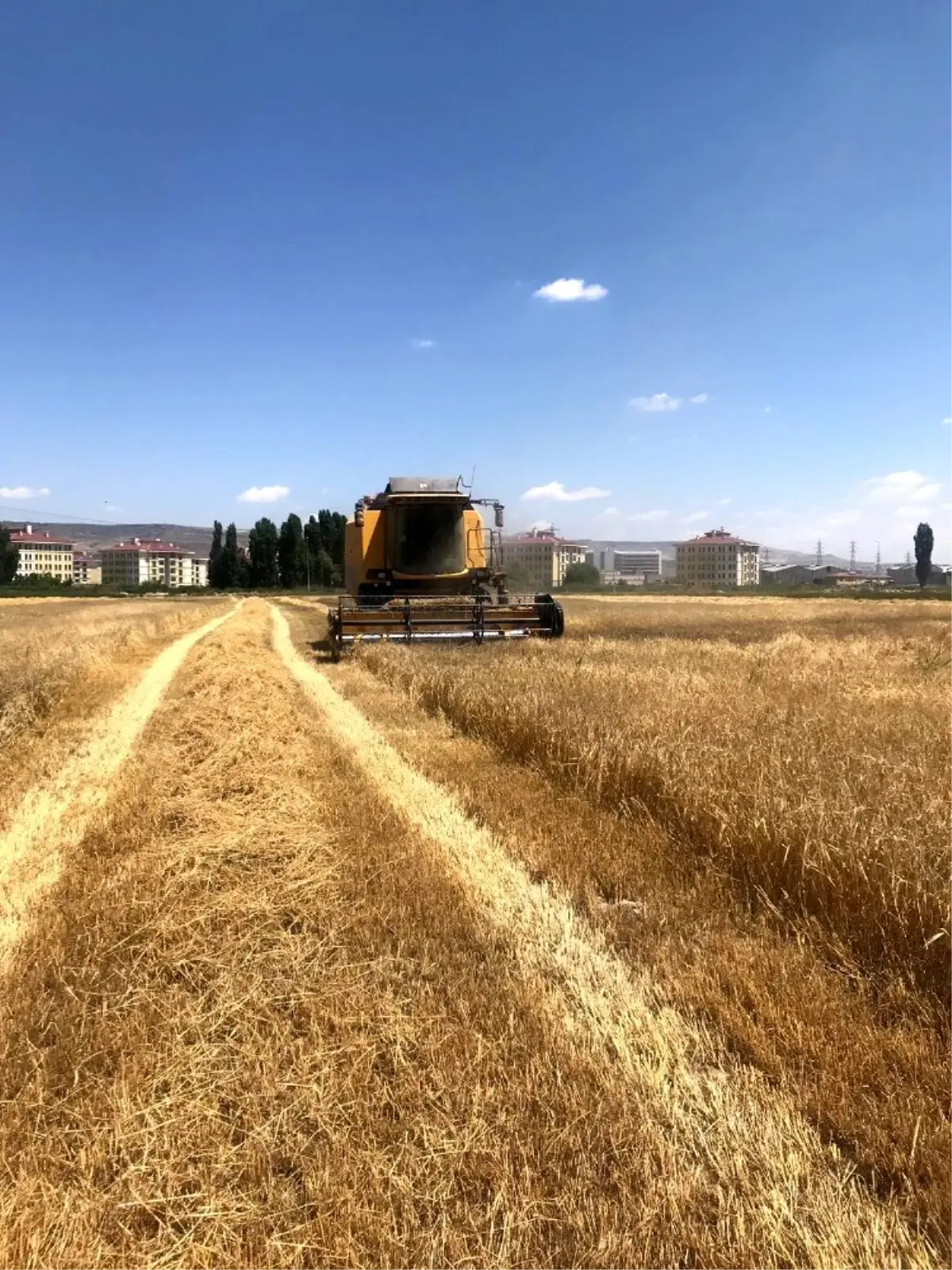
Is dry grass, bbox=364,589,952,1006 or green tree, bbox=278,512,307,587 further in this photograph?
green tree, bbox=278,512,307,587

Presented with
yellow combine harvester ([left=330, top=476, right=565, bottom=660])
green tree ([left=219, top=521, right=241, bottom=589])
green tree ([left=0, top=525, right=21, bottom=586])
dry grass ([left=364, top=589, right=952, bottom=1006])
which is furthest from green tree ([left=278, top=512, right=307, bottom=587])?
dry grass ([left=364, top=589, right=952, bottom=1006])

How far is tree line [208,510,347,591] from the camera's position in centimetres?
10781

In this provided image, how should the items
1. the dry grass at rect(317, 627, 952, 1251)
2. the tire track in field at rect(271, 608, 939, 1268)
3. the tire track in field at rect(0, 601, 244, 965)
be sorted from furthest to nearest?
the tire track in field at rect(0, 601, 244, 965) → the dry grass at rect(317, 627, 952, 1251) → the tire track in field at rect(271, 608, 939, 1268)

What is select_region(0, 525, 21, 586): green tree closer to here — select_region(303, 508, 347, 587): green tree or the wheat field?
select_region(303, 508, 347, 587): green tree

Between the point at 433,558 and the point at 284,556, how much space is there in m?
95.4

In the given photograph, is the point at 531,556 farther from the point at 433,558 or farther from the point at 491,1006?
the point at 491,1006

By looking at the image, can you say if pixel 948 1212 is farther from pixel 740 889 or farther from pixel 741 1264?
pixel 740 889

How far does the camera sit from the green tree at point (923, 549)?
136 m

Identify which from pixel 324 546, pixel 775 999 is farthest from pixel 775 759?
pixel 324 546

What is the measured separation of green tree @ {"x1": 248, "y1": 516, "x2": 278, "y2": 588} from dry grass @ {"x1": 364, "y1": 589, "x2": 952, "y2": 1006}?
10256cm

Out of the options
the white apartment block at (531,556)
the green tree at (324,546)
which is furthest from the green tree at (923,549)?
the white apartment block at (531,556)

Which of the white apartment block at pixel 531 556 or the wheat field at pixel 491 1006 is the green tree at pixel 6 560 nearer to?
the white apartment block at pixel 531 556

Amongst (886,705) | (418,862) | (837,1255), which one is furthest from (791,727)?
(837,1255)

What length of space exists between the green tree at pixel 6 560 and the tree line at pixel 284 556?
Answer: 26497 mm
